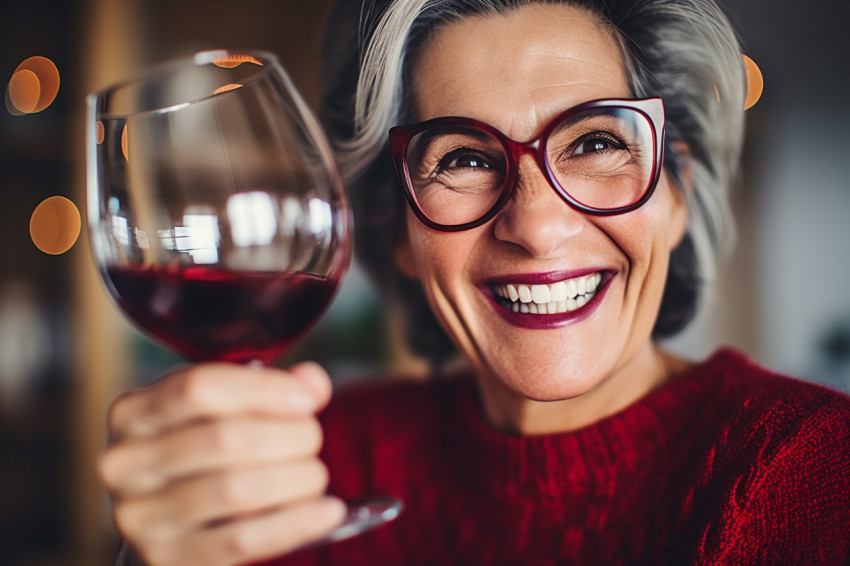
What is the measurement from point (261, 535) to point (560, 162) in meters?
0.56

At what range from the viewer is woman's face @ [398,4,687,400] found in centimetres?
79

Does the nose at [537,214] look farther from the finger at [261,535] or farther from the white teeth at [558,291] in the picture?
the finger at [261,535]

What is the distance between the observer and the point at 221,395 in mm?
526

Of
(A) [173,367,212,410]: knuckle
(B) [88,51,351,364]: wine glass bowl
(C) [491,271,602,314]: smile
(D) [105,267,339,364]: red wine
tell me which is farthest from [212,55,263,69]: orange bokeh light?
(C) [491,271,602,314]: smile

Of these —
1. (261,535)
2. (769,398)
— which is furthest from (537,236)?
(261,535)

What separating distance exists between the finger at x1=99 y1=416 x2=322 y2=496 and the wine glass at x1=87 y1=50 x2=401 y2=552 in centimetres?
10

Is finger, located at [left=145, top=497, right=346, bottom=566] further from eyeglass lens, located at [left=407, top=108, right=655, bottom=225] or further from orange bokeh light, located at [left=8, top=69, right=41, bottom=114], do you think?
orange bokeh light, located at [left=8, top=69, right=41, bottom=114]

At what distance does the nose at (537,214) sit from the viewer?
784 mm

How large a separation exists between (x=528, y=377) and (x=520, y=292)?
0.12m

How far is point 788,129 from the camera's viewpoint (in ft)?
8.36

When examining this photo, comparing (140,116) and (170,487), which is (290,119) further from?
(170,487)

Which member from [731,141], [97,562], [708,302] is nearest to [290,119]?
[731,141]

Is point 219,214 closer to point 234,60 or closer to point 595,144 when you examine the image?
point 234,60

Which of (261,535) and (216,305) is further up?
(216,305)
